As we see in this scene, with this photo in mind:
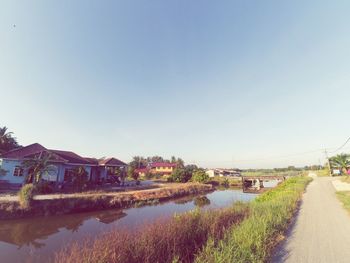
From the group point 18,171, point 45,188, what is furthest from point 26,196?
point 18,171

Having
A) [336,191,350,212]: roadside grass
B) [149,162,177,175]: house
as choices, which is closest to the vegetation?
[149,162,177,175]: house

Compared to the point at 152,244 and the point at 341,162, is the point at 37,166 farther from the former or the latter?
the point at 341,162

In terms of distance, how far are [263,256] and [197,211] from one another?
9.78 ft

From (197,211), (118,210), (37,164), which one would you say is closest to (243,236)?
(197,211)

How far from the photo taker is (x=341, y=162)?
1825 inches

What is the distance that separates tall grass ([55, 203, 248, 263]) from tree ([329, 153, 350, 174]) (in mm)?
55468

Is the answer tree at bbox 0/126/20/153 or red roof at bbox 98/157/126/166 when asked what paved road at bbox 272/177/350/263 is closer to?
red roof at bbox 98/157/126/166

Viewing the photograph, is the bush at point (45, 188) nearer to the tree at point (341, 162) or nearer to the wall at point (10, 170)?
the wall at point (10, 170)

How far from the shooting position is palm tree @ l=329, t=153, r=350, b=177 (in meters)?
45.8

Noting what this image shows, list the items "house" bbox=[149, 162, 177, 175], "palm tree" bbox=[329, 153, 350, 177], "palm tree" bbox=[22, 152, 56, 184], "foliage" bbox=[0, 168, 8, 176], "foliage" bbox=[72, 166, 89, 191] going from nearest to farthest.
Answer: "palm tree" bbox=[22, 152, 56, 184], "foliage" bbox=[0, 168, 8, 176], "foliage" bbox=[72, 166, 89, 191], "palm tree" bbox=[329, 153, 350, 177], "house" bbox=[149, 162, 177, 175]

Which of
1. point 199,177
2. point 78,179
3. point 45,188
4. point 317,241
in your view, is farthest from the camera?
point 199,177

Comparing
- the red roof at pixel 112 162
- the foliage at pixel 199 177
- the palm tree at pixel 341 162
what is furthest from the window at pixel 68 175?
the palm tree at pixel 341 162

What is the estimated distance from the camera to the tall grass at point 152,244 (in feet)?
12.7

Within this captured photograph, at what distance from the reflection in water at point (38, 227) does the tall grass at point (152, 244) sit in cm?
683
